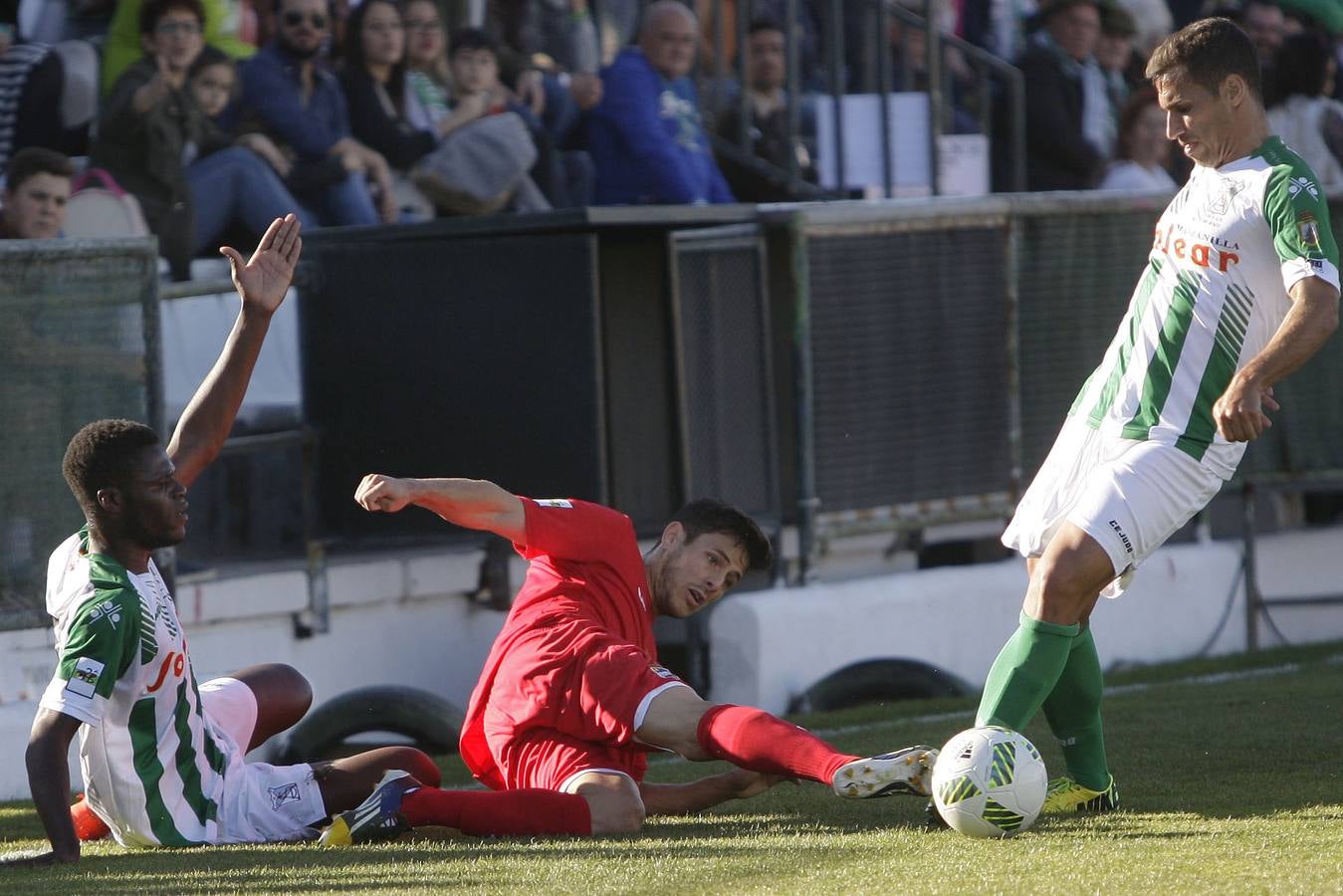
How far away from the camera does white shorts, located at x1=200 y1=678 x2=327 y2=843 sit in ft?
17.5

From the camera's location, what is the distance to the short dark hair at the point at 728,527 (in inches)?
225

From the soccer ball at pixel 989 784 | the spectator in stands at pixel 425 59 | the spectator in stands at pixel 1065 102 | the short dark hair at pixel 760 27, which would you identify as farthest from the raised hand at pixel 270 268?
the spectator in stands at pixel 1065 102

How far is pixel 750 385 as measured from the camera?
9.31 meters

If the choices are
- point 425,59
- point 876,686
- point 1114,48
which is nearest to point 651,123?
point 425,59

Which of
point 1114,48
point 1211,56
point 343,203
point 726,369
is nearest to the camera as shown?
point 1211,56

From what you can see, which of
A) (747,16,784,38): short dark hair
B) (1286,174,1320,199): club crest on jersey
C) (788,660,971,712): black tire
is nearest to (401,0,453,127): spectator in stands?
(747,16,784,38): short dark hair

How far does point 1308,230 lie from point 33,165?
4997 mm

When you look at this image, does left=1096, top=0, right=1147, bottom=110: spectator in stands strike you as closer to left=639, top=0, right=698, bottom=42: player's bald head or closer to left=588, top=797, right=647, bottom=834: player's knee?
left=639, top=0, right=698, bottom=42: player's bald head

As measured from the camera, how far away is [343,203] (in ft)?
30.9

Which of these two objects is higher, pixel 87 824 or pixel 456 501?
pixel 456 501

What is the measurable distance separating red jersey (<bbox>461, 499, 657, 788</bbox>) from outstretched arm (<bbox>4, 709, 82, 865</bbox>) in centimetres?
118

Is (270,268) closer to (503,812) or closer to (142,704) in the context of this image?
(142,704)

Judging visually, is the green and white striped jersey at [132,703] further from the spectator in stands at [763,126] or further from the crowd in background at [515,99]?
the spectator in stands at [763,126]

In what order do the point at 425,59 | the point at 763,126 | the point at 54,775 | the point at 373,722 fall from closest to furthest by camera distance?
the point at 54,775 < the point at 373,722 < the point at 425,59 < the point at 763,126
